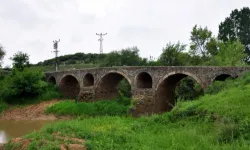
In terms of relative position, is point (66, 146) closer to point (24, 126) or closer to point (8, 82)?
point (24, 126)

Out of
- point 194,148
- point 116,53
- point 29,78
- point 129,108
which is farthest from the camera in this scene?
point 116,53

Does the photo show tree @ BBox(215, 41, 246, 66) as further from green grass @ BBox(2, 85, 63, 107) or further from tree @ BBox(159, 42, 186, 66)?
green grass @ BBox(2, 85, 63, 107)

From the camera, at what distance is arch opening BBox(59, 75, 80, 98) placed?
32.9m

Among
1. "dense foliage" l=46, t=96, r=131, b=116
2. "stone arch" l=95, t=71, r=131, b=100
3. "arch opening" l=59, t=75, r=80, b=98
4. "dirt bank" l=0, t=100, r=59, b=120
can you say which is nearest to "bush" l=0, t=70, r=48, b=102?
"dirt bank" l=0, t=100, r=59, b=120

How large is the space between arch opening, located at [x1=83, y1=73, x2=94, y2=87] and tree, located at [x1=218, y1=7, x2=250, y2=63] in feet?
71.4

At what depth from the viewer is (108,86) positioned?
2919 centimetres

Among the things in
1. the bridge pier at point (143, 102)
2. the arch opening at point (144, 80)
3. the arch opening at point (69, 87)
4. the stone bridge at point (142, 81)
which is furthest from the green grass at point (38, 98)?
the bridge pier at point (143, 102)

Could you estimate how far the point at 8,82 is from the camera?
3003cm

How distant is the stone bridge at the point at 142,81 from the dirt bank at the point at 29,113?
3.52 metres

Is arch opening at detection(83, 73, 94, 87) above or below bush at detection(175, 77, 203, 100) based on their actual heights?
above

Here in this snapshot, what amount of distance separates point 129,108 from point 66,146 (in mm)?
15373

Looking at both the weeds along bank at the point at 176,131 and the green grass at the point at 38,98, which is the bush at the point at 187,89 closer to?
the weeds along bank at the point at 176,131

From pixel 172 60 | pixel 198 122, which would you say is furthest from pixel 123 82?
pixel 198 122

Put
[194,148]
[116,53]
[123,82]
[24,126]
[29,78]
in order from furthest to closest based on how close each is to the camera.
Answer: [116,53] < [123,82] < [29,78] < [24,126] < [194,148]
